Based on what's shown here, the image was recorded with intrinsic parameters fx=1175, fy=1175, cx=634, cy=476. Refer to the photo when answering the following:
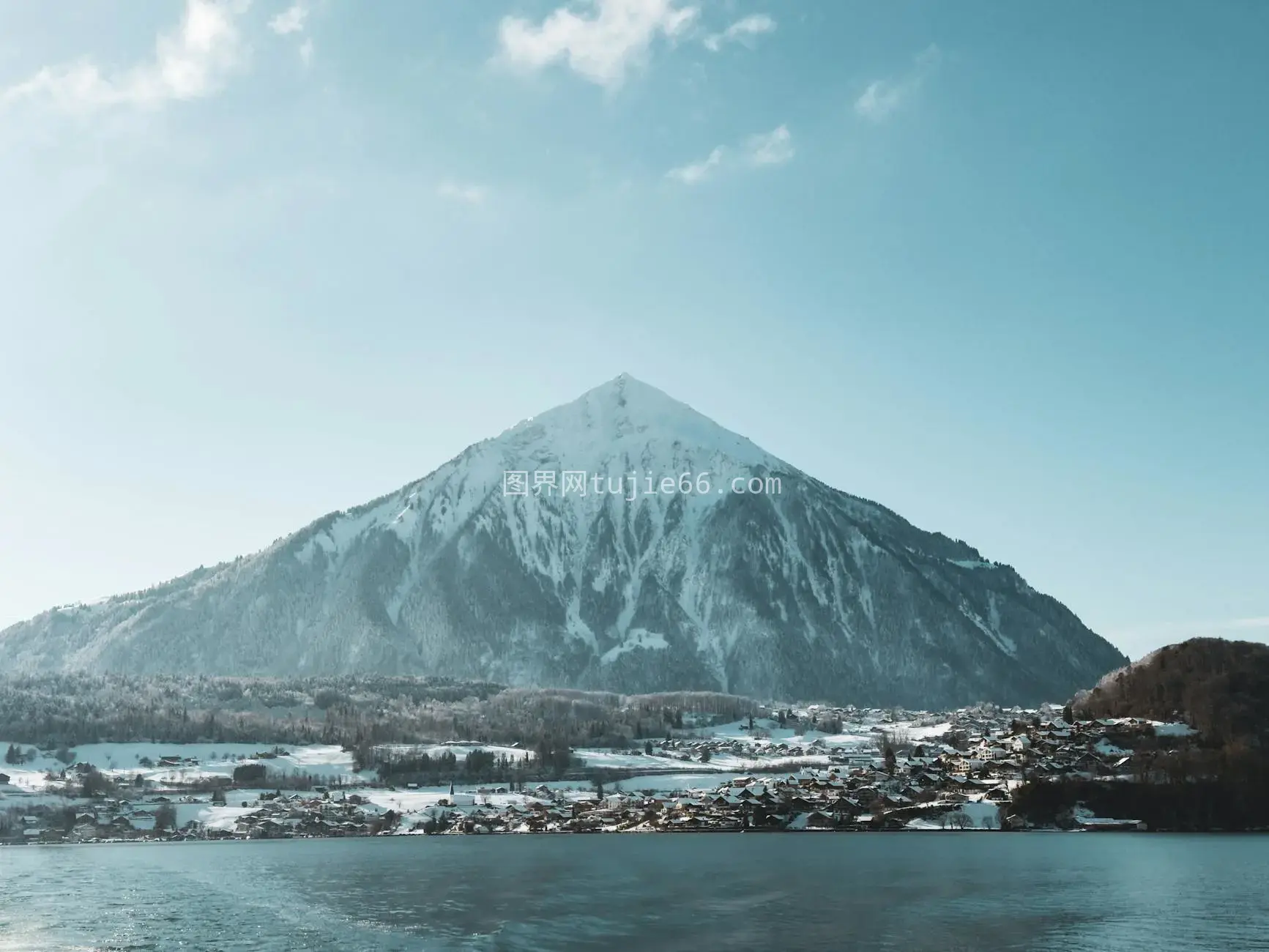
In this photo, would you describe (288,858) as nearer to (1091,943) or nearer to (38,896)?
(38,896)

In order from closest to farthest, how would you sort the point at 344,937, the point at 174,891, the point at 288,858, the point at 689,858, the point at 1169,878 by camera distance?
the point at 344,937 → the point at 1169,878 → the point at 174,891 → the point at 689,858 → the point at 288,858

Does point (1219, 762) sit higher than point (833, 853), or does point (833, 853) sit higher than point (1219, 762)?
point (1219, 762)

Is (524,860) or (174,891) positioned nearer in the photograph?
(174,891)

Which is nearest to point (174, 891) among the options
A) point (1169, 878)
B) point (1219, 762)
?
point (1169, 878)

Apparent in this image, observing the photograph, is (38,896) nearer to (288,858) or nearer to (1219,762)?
(288,858)

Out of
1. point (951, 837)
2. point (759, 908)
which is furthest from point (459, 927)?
point (951, 837)

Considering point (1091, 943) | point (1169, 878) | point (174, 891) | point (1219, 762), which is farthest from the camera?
point (1219, 762)

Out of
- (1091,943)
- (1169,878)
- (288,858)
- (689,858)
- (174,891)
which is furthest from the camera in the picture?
(288,858)
